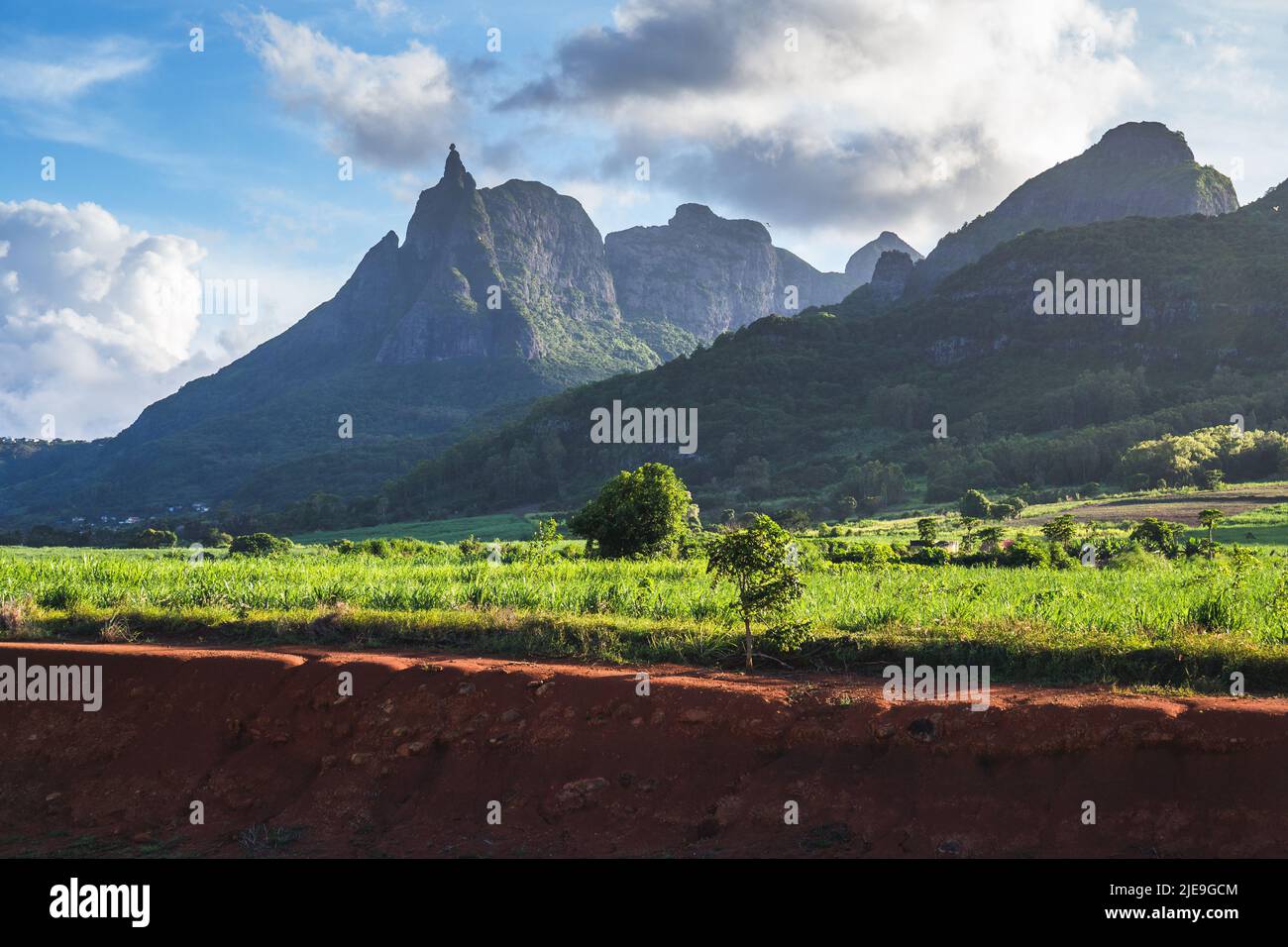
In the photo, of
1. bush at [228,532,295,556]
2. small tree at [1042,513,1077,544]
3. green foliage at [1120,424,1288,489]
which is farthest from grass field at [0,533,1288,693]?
green foliage at [1120,424,1288,489]

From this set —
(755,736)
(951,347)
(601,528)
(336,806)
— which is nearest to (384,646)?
(336,806)

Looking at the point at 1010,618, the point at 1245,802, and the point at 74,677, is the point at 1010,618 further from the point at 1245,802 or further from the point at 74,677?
the point at 74,677

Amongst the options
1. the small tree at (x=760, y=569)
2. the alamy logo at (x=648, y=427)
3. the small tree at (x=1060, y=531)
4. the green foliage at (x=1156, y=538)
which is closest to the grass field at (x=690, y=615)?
the small tree at (x=760, y=569)

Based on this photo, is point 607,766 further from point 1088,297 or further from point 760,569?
point 1088,297

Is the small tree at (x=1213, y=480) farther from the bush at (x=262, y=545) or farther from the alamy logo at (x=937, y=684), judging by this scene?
the alamy logo at (x=937, y=684)

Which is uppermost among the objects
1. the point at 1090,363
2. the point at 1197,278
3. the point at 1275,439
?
the point at 1197,278
